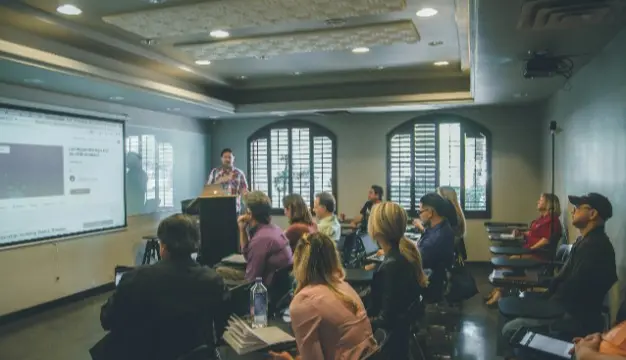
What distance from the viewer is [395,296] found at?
2820 millimetres

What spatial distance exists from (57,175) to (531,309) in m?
5.13

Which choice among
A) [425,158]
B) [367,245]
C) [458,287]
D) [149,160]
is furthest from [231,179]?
[458,287]

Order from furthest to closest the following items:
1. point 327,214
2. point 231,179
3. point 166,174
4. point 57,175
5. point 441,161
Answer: point 441,161, point 166,174, point 231,179, point 57,175, point 327,214

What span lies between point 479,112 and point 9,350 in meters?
6.91

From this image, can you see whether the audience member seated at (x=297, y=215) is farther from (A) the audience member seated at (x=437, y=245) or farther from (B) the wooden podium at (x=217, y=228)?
(A) the audience member seated at (x=437, y=245)

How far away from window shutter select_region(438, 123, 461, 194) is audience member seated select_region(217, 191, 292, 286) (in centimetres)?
507

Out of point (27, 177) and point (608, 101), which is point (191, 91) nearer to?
point (27, 177)

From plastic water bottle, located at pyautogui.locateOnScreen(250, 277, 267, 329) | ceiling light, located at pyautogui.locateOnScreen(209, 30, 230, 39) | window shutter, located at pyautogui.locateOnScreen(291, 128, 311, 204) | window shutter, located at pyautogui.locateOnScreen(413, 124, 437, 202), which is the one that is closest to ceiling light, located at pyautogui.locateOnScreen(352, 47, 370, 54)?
ceiling light, located at pyautogui.locateOnScreen(209, 30, 230, 39)

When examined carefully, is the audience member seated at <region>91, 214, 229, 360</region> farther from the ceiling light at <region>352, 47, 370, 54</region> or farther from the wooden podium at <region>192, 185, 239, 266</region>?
the ceiling light at <region>352, 47, 370, 54</region>

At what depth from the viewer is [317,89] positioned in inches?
306

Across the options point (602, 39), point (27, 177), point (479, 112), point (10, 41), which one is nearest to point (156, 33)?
point (10, 41)

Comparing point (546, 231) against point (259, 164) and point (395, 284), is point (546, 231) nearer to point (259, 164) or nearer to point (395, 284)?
point (395, 284)

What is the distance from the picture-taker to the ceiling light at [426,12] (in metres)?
4.16

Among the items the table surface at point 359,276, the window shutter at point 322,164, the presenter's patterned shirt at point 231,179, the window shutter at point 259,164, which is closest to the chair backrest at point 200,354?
the table surface at point 359,276
